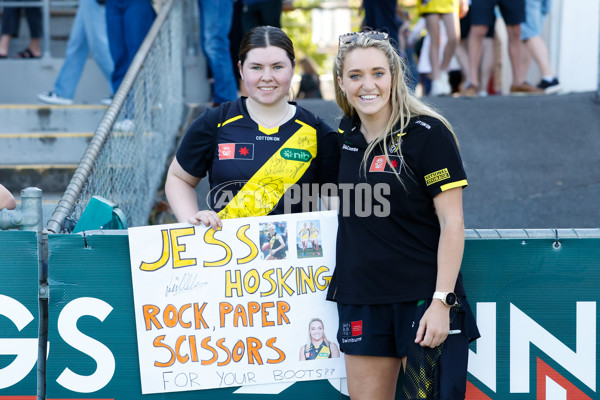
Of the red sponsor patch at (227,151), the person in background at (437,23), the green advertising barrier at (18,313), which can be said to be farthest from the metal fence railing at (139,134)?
the person in background at (437,23)

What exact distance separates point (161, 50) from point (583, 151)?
3849mm

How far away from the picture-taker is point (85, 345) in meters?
3.54

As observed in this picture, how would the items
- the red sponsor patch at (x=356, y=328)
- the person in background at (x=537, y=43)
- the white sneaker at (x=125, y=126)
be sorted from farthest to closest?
the person in background at (x=537, y=43), the white sneaker at (x=125, y=126), the red sponsor patch at (x=356, y=328)

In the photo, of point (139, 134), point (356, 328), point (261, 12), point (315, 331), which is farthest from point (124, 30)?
point (356, 328)

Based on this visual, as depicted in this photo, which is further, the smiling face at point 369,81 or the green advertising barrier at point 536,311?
the green advertising barrier at point 536,311

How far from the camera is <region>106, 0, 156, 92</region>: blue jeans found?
24.6 ft

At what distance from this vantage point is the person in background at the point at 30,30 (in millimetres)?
9062

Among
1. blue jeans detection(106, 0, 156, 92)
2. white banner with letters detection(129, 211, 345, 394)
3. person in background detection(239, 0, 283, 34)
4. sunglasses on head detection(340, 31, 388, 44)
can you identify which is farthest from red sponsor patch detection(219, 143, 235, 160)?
person in background detection(239, 0, 283, 34)

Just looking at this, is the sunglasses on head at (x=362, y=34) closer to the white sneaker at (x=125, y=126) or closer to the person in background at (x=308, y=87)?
the white sneaker at (x=125, y=126)

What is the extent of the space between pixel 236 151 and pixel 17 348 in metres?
1.29

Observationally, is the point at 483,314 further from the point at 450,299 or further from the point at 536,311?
the point at 450,299

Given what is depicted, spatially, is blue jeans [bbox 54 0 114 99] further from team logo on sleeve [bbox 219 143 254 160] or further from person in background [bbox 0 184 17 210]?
team logo on sleeve [bbox 219 143 254 160]

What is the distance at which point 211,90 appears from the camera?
8.67 metres

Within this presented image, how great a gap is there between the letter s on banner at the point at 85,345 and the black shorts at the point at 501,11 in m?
6.30
